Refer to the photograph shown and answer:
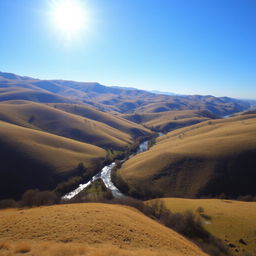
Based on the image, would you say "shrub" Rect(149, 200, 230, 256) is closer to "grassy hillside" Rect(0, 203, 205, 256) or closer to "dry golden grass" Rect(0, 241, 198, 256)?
"grassy hillside" Rect(0, 203, 205, 256)

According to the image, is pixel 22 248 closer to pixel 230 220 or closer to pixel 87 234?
pixel 87 234

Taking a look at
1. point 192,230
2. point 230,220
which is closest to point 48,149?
point 192,230

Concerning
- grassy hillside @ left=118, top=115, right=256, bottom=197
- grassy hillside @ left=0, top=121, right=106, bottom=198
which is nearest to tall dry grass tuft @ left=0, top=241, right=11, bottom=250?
grassy hillside @ left=0, top=121, right=106, bottom=198

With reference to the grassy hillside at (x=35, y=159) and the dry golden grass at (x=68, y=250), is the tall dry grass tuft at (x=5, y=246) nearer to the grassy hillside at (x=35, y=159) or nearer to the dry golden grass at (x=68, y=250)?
the dry golden grass at (x=68, y=250)

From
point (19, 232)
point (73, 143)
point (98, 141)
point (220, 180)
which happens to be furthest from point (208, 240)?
point (98, 141)

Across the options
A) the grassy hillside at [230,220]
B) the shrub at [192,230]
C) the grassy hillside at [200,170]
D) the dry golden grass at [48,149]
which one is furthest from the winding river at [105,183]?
the shrub at [192,230]
